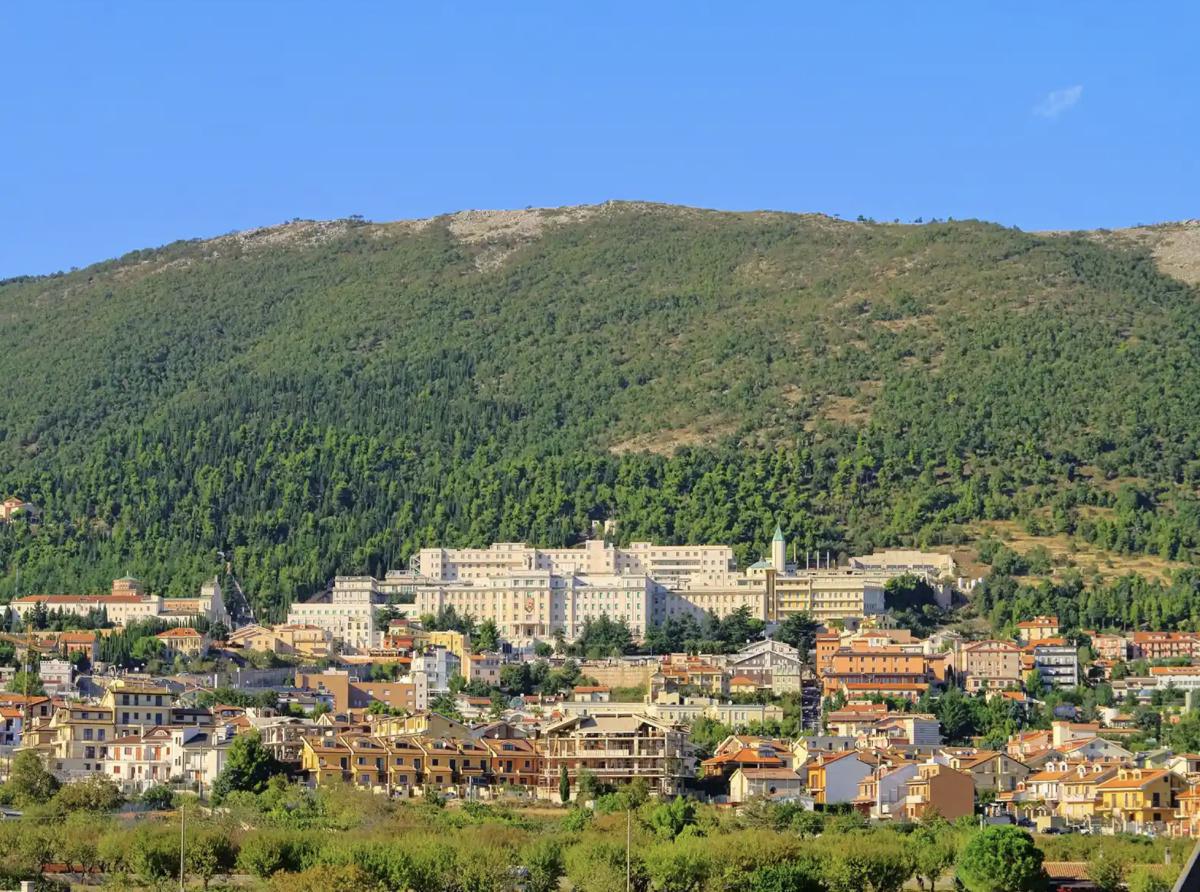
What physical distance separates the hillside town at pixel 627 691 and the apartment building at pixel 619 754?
0.09 metres

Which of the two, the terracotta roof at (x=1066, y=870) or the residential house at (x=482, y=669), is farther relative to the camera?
the residential house at (x=482, y=669)

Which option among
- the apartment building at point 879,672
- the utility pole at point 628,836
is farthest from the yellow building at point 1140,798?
the apartment building at point 879,672

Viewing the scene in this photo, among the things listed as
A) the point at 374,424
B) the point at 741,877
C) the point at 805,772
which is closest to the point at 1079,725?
the point at 805,772

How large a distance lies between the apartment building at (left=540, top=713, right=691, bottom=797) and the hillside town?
0.09 metres

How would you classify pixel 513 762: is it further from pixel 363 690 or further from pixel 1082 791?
pixel 363 690

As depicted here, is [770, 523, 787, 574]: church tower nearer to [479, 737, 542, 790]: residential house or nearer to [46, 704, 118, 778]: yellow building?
[479, 737, 542, 790]: residential house

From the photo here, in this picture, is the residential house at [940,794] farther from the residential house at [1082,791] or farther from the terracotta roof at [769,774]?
the terracotta roof at [769,774]

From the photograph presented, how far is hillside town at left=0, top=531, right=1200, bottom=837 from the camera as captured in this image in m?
96.9

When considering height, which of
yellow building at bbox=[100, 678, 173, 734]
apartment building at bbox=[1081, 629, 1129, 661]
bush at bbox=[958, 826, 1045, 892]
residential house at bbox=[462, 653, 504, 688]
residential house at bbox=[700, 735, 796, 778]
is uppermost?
apartment building at bbox=[1081, 629, 1129, 661]

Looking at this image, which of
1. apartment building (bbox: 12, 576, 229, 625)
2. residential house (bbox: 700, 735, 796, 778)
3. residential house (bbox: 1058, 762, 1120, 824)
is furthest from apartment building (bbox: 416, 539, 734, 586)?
residential house (bbox: 1058, 762, 1120, 824)

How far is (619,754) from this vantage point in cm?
9825

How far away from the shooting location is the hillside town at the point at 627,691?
318 ft

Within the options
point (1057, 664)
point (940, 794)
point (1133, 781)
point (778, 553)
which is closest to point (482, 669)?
point (1057, 664)

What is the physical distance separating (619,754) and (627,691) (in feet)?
90.7
